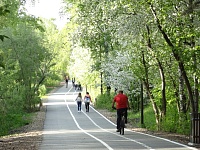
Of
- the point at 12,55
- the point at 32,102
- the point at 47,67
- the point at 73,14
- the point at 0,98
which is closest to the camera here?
the point at 0,98

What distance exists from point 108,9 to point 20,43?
21.3 meters

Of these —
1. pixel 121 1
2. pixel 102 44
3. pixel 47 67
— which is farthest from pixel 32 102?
pixel 121 1

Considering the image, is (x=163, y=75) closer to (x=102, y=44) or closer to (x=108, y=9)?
(x=108, y=9)

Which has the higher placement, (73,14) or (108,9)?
(73,14)

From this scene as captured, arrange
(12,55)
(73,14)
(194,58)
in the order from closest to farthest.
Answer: (194,58) < (73,14) < (12,55)

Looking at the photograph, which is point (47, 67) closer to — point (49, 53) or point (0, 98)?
point (49, 53)

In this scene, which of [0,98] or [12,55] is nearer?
[0,98]

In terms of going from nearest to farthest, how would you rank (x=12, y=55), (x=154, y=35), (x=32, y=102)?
1. (x=154, y=35)
2. (x=12, y=55)
3. (x=32, y=102)

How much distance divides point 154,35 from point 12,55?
20639 mm

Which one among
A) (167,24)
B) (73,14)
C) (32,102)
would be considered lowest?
(32,102)

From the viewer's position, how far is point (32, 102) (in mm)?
41156

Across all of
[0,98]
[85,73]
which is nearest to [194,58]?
[0,98]

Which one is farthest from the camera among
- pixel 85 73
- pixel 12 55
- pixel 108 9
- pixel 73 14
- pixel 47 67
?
pixel 85 73

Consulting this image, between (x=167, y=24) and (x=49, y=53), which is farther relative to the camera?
(x=49, y=53)
